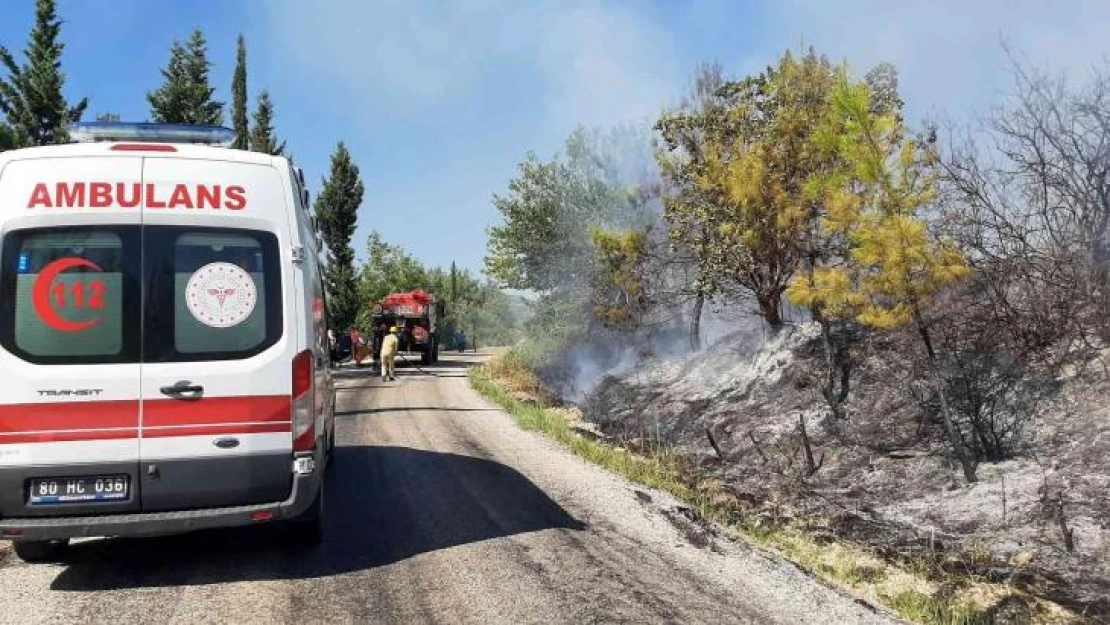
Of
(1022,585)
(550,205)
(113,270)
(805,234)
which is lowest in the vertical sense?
(1022,585)

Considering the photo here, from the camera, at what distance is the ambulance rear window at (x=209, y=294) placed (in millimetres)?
4707

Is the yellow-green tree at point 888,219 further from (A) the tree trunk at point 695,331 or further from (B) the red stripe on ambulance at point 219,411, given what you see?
(A) the tree trunk at point 695,331

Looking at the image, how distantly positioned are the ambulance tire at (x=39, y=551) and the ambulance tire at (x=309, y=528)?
1.58 metres

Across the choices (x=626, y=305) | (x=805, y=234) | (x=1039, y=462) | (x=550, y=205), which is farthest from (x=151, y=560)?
(x=550, y=205)

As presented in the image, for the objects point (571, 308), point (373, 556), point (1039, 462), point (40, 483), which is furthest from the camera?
point (571, 308)

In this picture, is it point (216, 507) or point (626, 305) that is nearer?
point (216, 507)

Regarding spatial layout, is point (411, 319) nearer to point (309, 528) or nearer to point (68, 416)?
point (309, 528)

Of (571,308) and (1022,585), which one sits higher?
(571,308)

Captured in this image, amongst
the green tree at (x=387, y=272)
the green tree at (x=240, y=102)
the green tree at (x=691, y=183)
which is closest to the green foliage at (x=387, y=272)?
the green tree at (x=387, y=272)

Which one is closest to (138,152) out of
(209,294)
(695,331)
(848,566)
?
(209,294)

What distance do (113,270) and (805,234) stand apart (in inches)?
514

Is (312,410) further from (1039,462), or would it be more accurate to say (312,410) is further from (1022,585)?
(1039,462)

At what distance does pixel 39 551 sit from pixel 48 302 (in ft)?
6.20

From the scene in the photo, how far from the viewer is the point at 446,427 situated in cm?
1213
